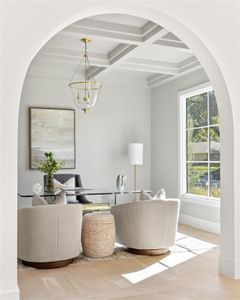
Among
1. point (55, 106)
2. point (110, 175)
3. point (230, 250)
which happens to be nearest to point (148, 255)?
point (230, 250)

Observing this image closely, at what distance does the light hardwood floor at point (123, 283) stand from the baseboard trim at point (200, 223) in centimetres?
173

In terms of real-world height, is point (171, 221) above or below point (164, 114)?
below

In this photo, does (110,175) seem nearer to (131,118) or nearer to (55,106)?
(131,118)

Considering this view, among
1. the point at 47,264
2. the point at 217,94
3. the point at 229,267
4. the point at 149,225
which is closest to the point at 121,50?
the point at 217,94

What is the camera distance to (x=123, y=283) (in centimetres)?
364

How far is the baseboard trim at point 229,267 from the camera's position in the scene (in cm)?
371

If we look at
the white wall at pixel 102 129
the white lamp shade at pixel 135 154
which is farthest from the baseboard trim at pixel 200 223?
the white wall at pixel 102 129

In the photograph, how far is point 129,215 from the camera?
185 inches

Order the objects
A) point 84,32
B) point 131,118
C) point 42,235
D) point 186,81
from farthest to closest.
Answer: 1. point 131,118
2. point 186,81
3. point 84,32
4. point 42,235

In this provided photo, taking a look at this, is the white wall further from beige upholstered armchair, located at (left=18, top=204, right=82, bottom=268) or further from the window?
beige upholstered armchair, located at (left=18, top=204, right=82, bottom=268)

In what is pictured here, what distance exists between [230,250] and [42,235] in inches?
77.1

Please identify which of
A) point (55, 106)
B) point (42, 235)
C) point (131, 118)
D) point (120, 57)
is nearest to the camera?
point (42, 235)

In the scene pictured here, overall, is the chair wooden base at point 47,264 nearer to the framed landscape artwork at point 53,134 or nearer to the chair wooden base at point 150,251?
the chair wooden base at point 150,251

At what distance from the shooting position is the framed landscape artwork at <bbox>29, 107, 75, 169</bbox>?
7.36 meters
